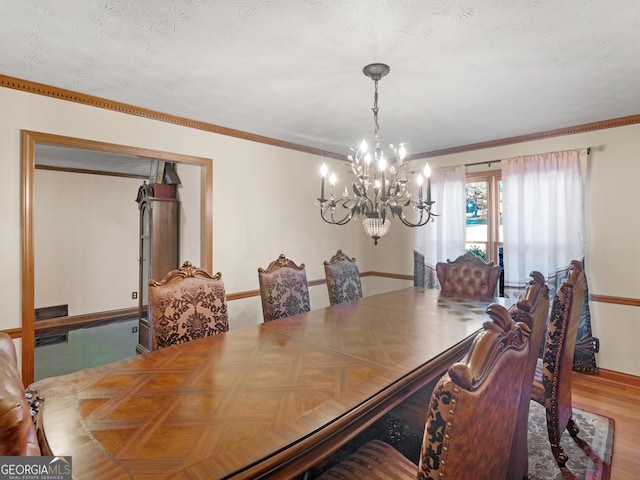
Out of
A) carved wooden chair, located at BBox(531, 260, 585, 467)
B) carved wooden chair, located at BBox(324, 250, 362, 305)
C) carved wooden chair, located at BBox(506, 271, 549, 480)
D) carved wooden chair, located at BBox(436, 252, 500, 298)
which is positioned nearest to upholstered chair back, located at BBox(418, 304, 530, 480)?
carved wooden chair, located at BBox(506, 271, 549, 480)

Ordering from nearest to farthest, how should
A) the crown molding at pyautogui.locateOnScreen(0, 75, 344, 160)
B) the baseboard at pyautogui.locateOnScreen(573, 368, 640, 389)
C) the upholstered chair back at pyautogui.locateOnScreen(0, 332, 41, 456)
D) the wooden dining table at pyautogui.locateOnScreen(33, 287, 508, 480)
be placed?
1. the upholstered chair back at pyautogui.locateOnScreen(0, 332, 41, 456)
2. the wooden dining table at pyautogui.locateOnScreen(33, 287, 508, 480)
3. the crown molding at pyautogui.locateOnScreen(0, 75, 344, 160)
4. the baseboard at pyautogui.locateOnScreen(573, 368, 640, 389)

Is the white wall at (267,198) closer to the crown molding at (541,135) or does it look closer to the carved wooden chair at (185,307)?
the crown molding at (541,135)

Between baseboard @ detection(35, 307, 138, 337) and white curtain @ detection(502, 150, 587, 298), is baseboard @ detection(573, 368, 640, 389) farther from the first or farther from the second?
baseboard @ detection(35, 307, 138, 337)

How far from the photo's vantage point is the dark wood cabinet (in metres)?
3.80

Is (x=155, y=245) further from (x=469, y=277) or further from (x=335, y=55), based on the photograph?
(x=469, y=277)

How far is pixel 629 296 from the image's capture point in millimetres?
3082

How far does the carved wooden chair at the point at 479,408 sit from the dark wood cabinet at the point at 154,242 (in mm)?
3617

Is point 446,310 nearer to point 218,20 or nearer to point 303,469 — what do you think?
point 303,469

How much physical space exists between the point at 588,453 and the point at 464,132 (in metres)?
2.79

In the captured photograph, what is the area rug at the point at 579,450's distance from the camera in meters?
1.99

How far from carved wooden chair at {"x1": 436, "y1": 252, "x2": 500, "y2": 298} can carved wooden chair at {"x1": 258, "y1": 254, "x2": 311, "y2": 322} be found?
1373 mm

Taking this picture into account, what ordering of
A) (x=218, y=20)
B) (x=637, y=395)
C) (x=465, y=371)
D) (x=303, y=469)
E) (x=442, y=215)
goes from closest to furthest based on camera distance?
(x=465, y=371)
(x=303, y=469)
(x=218, y=20)
(x=637, y=395)
(x=442, y=215)

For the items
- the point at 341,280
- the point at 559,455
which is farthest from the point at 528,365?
the point at 341,280

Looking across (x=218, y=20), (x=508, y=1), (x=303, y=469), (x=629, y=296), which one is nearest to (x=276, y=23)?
(x=218, y=20)
